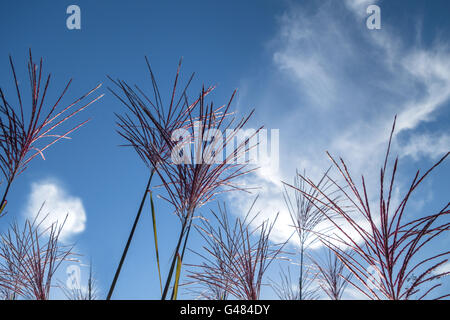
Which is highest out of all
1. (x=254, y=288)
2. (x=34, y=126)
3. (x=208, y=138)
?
(x=34, y=126)

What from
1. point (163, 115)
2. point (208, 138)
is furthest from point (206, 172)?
point (163, 115)

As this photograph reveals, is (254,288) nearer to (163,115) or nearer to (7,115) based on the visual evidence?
(163,115)

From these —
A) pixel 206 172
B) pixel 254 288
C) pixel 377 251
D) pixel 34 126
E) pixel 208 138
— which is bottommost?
pixel 254 288
